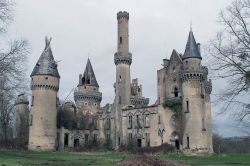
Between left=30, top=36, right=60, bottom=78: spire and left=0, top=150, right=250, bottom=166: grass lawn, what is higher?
left=30, top=36, right=60, bottom=78: spire

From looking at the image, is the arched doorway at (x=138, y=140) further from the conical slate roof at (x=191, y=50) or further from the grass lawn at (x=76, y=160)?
the grass lawn at (x=76, y=160)

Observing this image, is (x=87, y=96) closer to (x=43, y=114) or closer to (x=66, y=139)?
A: (x=66, y=139)

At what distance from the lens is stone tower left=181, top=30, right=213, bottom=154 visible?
48.7 m

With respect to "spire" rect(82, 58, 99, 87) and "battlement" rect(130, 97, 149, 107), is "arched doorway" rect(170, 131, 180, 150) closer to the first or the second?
"battlement" rect(130, 97, 149, 107)

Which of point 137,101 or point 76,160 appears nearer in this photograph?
point 76,160

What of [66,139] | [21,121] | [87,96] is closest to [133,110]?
[66,139]

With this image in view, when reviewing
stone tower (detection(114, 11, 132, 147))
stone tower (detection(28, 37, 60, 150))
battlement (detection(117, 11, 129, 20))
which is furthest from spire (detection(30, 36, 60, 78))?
battlement (detection(117, 11, 129, 20))

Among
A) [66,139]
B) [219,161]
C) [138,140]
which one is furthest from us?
[66,139]

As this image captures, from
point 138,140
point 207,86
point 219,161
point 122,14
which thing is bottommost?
point 219,161

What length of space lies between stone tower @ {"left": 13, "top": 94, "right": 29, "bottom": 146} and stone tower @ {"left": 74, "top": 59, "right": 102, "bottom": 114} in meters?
9.21

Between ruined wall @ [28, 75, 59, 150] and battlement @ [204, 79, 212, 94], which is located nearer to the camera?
ruined wall @ [28, 75, 59, 150]

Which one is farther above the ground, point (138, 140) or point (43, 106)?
point (43, 106)

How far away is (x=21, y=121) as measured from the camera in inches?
2341

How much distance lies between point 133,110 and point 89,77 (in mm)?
14672
